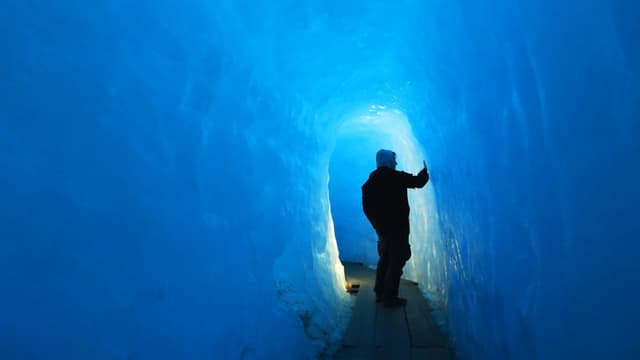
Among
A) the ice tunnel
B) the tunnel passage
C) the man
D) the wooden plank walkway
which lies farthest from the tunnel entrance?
the ice tunnel

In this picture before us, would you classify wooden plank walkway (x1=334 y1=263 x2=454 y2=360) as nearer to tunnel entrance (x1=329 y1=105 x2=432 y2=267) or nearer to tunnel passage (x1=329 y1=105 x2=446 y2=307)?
tunnel passage (x1=329 y1=105 x2=446 y2=307)

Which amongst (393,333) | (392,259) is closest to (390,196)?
(392,259)

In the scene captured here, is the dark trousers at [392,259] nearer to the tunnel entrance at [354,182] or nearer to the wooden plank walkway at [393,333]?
the wooden plank walkway at [393,333]

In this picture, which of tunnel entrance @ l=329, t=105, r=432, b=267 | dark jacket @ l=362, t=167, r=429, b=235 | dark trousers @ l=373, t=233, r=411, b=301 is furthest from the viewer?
tunnel entrance @ l=329, t=105, r=432, b=267

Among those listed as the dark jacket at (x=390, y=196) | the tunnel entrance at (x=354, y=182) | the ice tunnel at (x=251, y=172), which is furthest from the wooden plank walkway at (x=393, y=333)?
the tunnel entrance at (x=354, y=182)

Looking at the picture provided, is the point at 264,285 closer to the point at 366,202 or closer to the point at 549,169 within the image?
the point at 549,169

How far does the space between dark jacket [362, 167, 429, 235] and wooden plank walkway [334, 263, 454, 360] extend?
85 cm

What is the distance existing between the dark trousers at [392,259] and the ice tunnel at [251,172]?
47.8 inches

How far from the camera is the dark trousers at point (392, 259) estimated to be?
4.46 meters

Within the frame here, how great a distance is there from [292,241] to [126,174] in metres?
2.08

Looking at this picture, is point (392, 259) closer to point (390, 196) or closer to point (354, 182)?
point (390, 196)

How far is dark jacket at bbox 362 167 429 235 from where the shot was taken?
429 centimetres

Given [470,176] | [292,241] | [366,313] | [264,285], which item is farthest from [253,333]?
[366,313]

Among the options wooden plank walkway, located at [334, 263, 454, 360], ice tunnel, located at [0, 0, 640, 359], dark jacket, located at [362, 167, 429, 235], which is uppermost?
dark jacket, located at [362, 167, 429, 235]
